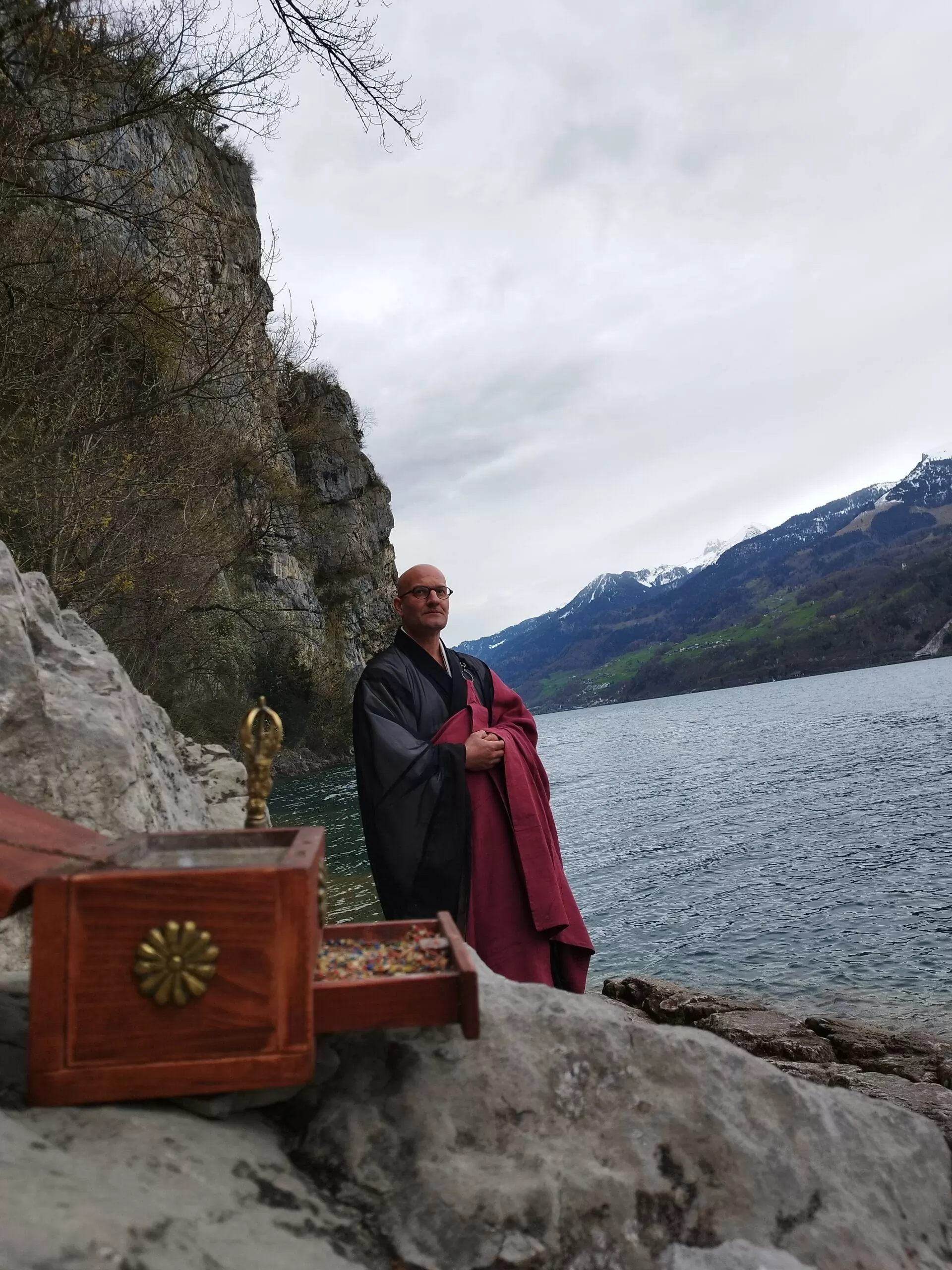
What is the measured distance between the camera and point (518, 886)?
4.52 meters

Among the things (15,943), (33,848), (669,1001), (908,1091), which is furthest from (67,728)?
(669,1001)

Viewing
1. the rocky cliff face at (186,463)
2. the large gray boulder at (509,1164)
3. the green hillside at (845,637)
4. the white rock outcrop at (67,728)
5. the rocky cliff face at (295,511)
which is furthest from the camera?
the green hillside at (845,637)

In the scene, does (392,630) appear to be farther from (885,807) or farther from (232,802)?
(232,802)

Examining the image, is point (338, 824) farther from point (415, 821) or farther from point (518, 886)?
point (415, 821)

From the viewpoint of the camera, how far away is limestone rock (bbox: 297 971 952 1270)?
→ 1724 mm

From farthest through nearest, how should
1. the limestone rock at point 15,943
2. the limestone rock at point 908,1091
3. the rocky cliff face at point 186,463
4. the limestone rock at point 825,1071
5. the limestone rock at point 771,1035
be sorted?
1. the rocky cliff face at point 186,463
2. the limestone rock at point 771,1035
3. the limestone rock at point 825,1071
4. the limestone rock at point 908,1091
5. the limestone rock at point 15,943

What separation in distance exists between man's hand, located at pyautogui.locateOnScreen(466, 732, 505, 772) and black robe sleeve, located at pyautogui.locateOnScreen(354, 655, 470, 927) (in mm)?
54

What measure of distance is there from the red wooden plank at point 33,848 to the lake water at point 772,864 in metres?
10.1

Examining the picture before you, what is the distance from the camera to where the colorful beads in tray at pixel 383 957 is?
200 cm

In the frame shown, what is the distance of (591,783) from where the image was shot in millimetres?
40562

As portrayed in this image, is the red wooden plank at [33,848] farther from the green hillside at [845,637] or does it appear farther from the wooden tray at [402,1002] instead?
the green hillside at [845,637]

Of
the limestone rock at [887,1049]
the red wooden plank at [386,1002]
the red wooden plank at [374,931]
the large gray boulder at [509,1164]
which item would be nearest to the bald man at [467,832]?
the red wooden plank at [374,931]

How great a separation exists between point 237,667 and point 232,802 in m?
20.2

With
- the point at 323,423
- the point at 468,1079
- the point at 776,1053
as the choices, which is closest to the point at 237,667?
the point at 323,423
